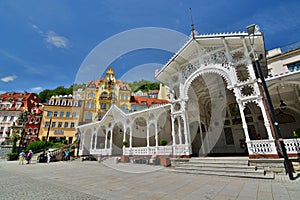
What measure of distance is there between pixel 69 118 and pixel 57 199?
37472mm

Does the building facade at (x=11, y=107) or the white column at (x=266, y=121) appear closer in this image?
the white column at (x=266, y=121)

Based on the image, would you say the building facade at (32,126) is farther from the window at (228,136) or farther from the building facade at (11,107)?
the window at (228,136)

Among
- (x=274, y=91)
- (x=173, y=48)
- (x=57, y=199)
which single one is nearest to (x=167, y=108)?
(x=173, y=48)

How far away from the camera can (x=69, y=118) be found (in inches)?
1432

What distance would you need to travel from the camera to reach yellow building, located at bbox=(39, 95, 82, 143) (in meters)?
34.6

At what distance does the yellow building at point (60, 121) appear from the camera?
113 ft

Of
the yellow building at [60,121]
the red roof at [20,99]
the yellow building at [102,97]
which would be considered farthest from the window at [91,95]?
the red roof at [20,99]

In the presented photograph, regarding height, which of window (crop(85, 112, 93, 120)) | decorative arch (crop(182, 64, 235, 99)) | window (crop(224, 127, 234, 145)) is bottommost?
window (crop(224, 127, 234, 145))

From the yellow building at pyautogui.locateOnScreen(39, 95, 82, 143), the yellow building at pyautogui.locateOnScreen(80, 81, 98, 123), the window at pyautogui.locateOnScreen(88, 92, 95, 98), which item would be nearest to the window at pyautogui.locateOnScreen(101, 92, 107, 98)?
the yellow building at pyautogui.locateOnScreen(80, 81, 98, 123)

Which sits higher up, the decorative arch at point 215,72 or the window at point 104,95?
the window at point 104,95

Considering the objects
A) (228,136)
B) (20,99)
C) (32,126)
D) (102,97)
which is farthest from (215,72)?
(20,99)

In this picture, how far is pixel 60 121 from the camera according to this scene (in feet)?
117

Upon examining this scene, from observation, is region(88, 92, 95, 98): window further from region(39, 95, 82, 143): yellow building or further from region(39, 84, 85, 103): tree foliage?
region(39, 84, 85, 103): tree foliage

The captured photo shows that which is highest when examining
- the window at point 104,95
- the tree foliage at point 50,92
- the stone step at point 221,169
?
the tree foliage at point 50,92
